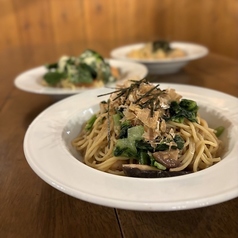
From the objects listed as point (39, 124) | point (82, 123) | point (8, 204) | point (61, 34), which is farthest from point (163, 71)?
point (61, 34)

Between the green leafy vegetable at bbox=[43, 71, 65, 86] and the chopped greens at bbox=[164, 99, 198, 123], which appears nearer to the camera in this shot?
the chopped greens at bbox=[164, 99, 198, 123]

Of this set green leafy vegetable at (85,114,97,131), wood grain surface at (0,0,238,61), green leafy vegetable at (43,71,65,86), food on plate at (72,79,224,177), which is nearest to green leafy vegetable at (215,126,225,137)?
food on plate at (72,79,224,177)

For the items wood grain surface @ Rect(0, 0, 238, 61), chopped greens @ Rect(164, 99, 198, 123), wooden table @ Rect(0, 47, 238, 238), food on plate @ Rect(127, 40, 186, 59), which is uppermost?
chopped greens @ Rect(164, 99, 198, 123)

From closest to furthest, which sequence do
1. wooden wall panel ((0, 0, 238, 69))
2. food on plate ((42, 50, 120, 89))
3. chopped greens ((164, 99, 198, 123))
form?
chopped greens ((164, 99, 198, 123)) < food on plate ((42, 50, 120, 89)) < wooden wall panel ((0, 0, 238, 69))

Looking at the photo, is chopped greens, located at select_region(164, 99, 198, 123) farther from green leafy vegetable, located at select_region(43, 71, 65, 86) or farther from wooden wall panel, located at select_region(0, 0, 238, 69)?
wooden wall panel, located at select_region(0, 0, 238, 69)

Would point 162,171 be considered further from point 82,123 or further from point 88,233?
point 82,123

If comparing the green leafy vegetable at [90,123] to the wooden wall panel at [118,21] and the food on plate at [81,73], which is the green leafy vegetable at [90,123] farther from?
the wooden wall panel at [118,21]

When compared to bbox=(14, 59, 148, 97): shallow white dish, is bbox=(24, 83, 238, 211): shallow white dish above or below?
A: above
